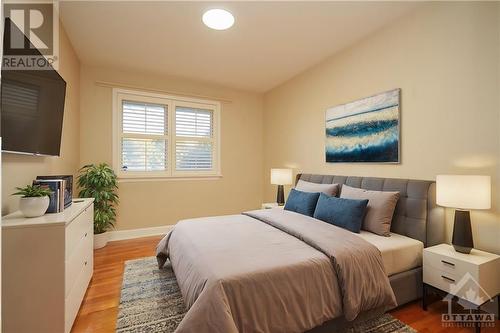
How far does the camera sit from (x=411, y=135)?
246 centimetres

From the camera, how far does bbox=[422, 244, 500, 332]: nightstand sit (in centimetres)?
172

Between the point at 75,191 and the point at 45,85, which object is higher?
the point at 45,85

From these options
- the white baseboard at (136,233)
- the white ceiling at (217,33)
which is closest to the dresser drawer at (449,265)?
the white ceiling at (217,33)

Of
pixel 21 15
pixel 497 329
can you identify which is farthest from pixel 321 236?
pixel 21 15

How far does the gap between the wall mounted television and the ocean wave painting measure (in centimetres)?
303

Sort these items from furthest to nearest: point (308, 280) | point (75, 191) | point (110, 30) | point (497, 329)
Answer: point (75, 191) < point (110, 30) < point (497, 329) < point (308, 280)

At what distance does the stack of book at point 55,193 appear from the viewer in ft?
6.06

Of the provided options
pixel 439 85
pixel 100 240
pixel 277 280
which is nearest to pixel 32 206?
pixel 277 280

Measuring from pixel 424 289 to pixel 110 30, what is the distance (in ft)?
13.0

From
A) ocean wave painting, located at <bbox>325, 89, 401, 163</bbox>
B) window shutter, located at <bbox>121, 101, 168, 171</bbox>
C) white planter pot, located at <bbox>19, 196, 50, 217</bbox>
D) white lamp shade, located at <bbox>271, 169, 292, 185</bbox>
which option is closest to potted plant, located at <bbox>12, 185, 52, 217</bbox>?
white planter pot, located at <bbox>19, 196, 50, 217</bbox>

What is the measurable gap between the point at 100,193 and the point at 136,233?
92cm

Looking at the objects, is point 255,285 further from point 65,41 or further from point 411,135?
point 65,41

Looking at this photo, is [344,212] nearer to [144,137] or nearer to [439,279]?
[439,279]

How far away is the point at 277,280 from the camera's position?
4.83 feet
